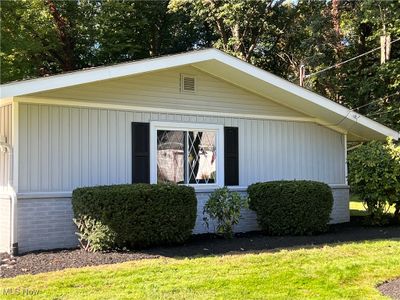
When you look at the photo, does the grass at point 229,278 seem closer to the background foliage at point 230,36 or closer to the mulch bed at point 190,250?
the mulch bed at point 190,250

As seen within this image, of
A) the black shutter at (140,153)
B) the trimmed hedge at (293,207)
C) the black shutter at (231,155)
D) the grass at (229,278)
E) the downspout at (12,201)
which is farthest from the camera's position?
the black shutter at (231,155)

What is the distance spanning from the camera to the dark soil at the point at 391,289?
558cm

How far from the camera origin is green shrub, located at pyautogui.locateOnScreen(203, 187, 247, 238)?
9.39 metres

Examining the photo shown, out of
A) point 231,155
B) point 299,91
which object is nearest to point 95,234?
point 231,155

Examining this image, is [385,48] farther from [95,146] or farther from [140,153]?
[95,146]

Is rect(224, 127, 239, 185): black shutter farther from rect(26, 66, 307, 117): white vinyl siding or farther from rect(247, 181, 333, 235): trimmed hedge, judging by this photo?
rect(247, 181, 333, 235): trimmed hedge

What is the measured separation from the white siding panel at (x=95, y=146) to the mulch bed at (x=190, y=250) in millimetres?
1329

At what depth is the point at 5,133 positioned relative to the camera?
8.64 m

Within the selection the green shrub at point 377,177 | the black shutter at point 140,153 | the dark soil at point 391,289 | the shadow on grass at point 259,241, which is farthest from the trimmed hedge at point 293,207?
the dark soil at point 391,289

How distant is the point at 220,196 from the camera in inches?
371

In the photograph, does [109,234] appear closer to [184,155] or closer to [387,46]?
[184,155]

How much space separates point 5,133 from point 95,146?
153cm

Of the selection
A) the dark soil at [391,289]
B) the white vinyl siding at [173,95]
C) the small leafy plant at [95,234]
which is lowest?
the dark soil at [391,289]

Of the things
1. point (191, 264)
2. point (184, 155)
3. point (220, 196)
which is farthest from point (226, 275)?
point (184, 155)
